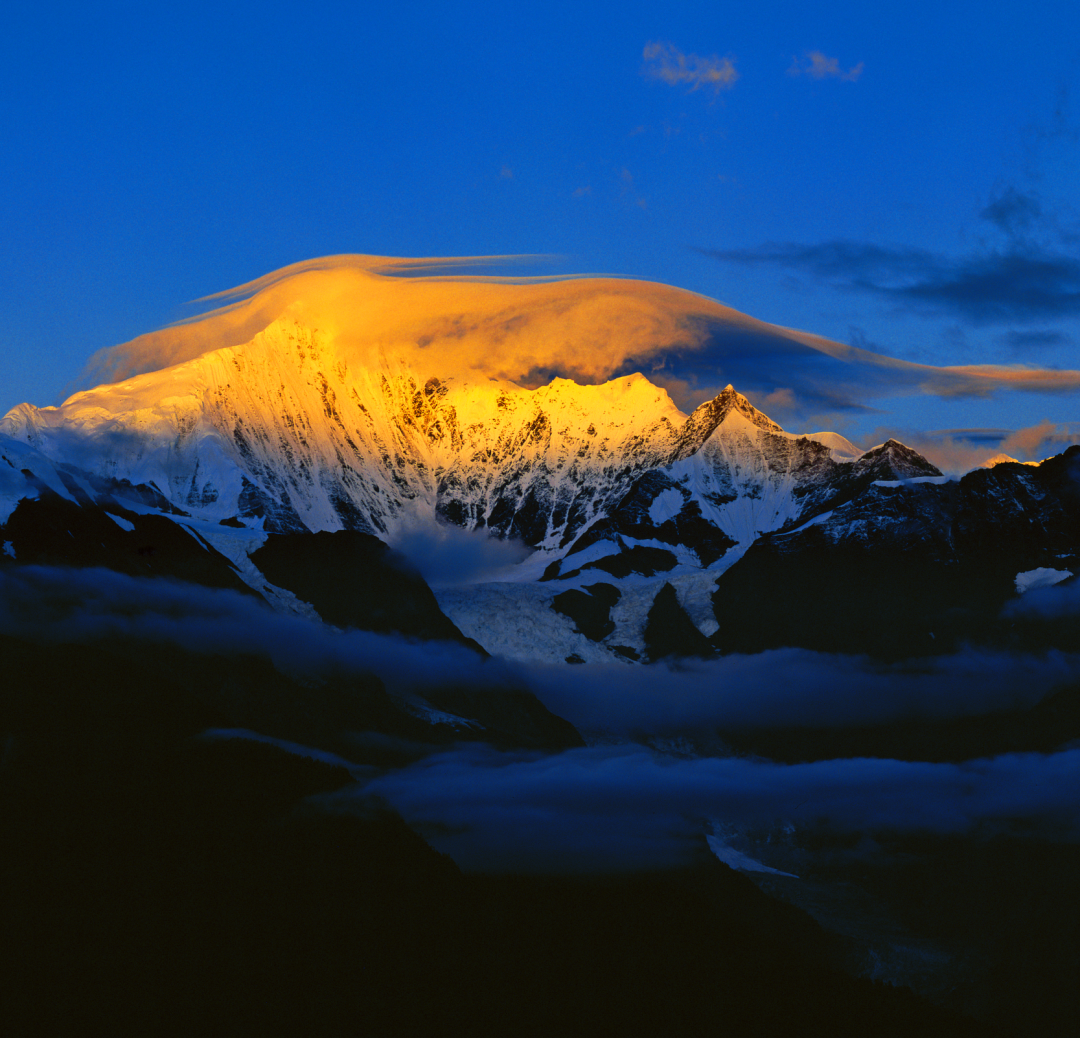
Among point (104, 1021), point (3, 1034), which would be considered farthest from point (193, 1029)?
point (3, 1034)

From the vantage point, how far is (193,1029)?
199750mm

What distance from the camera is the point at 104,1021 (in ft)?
643

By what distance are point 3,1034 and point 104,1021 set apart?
14.1 metres

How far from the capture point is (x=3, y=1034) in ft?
609

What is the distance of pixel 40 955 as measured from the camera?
654 ft

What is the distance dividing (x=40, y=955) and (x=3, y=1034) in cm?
1484

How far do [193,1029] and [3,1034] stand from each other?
24507 millimetres

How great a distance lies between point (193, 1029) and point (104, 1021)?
36.9ft

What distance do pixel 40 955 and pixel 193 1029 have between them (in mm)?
21782

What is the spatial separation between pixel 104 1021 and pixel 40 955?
39.9ft

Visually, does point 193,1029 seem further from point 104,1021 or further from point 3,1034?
point 3,1034

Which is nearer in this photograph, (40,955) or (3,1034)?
(3,1034)

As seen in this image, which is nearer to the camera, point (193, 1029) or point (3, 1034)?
point (3, 1034)
